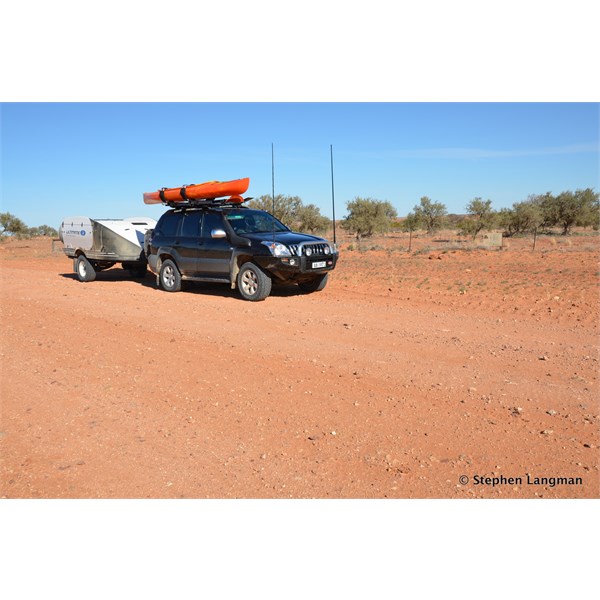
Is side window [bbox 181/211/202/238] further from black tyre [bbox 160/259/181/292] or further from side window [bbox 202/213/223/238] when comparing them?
black tyre [bbox 160/259/181/292]

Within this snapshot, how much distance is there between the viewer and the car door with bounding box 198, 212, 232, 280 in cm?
1102

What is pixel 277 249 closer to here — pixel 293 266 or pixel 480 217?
pixel 293 266

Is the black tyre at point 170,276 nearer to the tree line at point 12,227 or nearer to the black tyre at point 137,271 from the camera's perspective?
the black tyre at point 137,271

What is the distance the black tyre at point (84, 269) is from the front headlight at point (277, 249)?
6.31 metres

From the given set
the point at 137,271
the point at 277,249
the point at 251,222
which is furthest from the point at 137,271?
the point at 277,249

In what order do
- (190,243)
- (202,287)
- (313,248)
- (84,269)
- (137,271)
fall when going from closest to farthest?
(313,248) → (190,243) → (202,287) → (84,269) → (137,271)

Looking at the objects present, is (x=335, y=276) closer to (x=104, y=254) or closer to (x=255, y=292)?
(x=255, y=292)

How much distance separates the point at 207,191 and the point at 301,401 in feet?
25.0

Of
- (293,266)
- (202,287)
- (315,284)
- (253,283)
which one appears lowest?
(202,287)

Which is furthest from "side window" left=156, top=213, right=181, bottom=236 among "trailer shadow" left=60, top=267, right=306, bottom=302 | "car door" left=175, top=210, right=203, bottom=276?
"trailer shadow" left=60, top=267, right=306, bottom=302

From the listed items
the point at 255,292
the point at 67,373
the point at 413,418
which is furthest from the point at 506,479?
the point at 255,292

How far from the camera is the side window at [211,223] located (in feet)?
37.1

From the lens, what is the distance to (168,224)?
1251 cm

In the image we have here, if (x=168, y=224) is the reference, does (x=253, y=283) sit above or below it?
below
